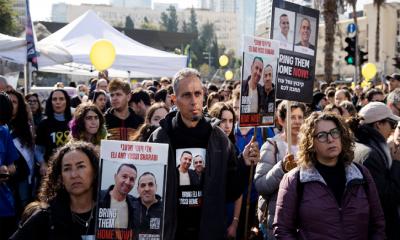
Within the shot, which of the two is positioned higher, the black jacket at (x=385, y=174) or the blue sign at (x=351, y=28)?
the blue sign at (x=351, y=28)

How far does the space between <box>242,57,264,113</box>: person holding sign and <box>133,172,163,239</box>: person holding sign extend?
1.66 m

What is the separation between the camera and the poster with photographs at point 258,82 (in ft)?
16.5

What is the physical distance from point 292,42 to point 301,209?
2056mm

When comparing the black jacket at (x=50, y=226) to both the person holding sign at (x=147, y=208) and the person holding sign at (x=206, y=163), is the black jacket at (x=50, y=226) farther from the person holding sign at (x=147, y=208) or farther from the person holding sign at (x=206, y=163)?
the person holding sign at (x=206, y=163)

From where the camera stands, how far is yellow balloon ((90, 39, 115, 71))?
41.4 feet

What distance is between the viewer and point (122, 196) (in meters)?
3.51

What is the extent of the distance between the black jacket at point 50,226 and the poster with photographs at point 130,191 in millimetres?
158

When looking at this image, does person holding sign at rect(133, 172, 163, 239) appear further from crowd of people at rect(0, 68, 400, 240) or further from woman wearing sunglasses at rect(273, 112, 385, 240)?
woman wearing sunglasses at rect(273, 112, 385, 240)

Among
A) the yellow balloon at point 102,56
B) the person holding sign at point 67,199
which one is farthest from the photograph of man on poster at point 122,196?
the yellow balloon at point 102,56

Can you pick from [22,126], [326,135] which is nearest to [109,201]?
[326,135]

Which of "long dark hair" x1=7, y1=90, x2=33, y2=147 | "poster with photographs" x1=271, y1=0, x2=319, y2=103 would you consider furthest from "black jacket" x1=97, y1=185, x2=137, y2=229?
"long dark hair" x1=7, y1=90, x2=33, y2=147

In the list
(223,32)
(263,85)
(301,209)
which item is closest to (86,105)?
(263,85)

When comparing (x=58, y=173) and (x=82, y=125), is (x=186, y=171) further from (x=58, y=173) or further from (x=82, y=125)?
(x=82, y=125)

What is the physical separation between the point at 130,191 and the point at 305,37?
2.69 meters
